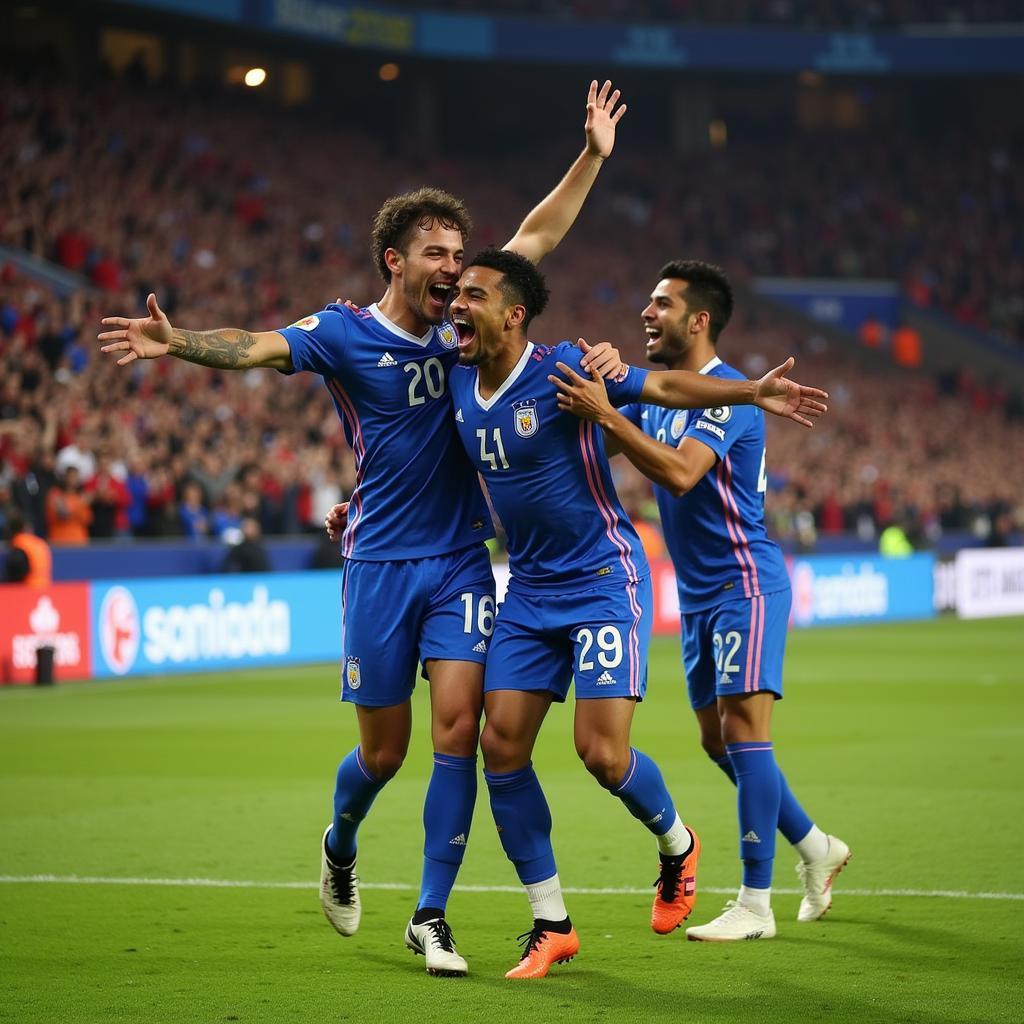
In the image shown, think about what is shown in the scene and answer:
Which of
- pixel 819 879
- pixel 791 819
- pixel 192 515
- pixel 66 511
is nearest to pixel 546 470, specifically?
pixel 791 819

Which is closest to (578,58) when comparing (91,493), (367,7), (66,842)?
(367,7)

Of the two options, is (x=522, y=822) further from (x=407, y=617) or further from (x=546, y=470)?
(x=546, y=470)

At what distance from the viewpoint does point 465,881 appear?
775 cm

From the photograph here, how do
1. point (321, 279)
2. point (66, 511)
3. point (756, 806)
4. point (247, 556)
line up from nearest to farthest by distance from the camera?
point (756, 806)
point (66, 511)
point (247, 556)
point (321, 279)

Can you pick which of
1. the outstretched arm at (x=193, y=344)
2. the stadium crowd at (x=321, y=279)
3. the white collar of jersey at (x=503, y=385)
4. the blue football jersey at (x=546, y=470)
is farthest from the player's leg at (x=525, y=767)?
the stadium crowd at (x=321, y=279)

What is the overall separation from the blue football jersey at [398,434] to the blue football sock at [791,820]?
1.72 metres

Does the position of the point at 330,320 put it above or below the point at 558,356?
above

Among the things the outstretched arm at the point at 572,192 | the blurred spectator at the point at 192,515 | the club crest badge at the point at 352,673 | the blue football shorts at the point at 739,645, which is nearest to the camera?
the club crest badge at the point at 352,673

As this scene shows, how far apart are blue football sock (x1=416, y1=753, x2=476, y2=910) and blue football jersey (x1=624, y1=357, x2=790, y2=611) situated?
134 centimetres

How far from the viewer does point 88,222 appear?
26.1 m

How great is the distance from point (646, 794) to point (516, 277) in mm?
1835

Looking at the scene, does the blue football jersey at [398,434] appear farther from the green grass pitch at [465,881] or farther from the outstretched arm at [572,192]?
the green grass pitch at [465,881]

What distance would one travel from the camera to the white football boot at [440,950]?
5820 millimetres

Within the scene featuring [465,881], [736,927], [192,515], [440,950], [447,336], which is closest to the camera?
[440,950]
